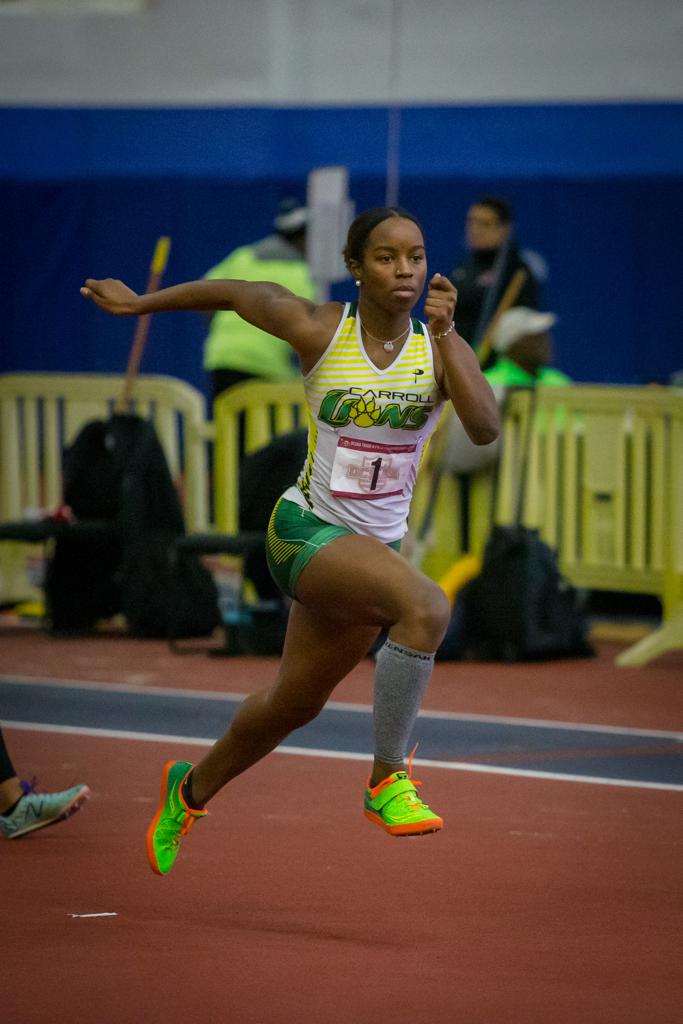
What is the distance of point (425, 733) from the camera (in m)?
8.48

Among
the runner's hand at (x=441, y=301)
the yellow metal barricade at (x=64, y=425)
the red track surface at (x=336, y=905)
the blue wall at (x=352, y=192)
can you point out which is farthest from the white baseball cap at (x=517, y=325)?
the runner's hand at (x=441, y=301)

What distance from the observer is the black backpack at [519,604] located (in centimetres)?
1051

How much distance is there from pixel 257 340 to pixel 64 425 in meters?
1.54

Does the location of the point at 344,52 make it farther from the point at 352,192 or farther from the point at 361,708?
the point at 361,708

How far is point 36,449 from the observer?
12.4m

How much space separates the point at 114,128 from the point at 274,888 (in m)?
13.1

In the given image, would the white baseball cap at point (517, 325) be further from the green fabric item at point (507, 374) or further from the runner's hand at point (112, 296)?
the runner's hand at point (112, 296)

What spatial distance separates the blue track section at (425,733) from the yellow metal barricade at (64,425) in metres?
2.93

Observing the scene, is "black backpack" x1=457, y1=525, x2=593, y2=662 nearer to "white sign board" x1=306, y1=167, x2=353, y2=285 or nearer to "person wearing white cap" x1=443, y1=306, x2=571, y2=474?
"person wearing white cap" x1=443, y1=306, x2=571, y2=474

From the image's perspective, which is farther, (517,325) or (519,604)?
(517,325)

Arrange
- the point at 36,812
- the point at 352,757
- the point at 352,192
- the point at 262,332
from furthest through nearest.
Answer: the point at 352,192
the point at 262,332
the point at 352,757
the point at 36,812

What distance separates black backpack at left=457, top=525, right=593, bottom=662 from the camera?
10508 millimetres

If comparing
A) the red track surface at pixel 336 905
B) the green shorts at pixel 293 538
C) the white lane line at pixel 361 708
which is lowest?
the white lane line at pixel 361 708

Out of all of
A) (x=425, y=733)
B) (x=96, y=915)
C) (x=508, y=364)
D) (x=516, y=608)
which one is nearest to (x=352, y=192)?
(x=508, y=364)
